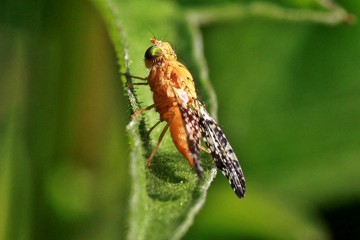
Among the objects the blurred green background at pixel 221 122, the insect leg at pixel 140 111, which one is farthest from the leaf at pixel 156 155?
the blurred green background at pixel 221 122

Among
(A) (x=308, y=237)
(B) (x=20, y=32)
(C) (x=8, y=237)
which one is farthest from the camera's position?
(A) (x=308, y=237)

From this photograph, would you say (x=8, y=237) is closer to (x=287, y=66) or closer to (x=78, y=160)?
(x=78, y=160)

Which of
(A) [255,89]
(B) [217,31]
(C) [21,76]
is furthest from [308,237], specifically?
(C) [21,76]

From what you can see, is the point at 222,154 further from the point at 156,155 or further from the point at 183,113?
the point at 156,155

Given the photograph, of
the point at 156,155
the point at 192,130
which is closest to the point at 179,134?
the point at 192,130

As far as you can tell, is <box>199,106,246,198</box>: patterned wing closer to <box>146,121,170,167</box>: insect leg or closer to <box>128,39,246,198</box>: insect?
<box>128,39,246,198</box>: insect

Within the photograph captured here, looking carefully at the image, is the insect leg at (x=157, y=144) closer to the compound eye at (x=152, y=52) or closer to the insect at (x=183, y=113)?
the insect at (x=183, y=113)

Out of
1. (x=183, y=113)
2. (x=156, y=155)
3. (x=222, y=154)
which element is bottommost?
(x=156, y=155)
